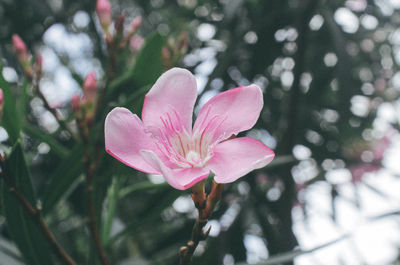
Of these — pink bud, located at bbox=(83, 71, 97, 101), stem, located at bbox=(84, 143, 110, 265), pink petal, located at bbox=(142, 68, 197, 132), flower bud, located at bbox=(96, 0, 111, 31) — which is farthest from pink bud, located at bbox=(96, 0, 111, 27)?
pink petal, located at bbox=(142, 68, 197, 132)

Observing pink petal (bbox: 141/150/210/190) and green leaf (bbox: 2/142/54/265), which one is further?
green leaf (bbox: 2/142/54/265)

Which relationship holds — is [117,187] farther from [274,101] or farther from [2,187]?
[274,101]

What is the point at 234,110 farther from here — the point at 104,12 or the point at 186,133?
the point at 104,12

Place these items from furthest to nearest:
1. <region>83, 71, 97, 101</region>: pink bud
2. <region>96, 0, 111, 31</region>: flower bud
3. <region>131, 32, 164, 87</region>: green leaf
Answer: <region>96, 0, 111, 31</region>: flower bud
<region>131, 32, 164, 87</region>: green leaf
<region>83, 71, 97, 101</region>: pink bud

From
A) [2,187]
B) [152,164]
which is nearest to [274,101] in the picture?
[2,187]

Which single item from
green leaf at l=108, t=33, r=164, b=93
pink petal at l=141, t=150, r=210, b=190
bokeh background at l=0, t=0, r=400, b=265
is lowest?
bokeh background at l=0, t=0, r=400, b=265

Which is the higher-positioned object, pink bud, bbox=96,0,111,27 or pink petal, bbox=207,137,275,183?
pink bud, bbox=96,0,111,27

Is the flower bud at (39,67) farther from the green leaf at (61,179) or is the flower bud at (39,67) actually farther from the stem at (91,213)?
the stem at (91,213)

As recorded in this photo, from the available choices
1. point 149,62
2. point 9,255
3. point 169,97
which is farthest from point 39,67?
point 169,97

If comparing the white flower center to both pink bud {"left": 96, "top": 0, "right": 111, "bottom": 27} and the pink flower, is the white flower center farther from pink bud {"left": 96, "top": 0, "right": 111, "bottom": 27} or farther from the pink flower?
pink bud {"left": 96, "top": 0, "right": 111, "bottom": 27}
